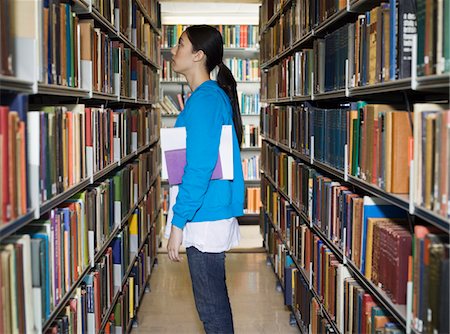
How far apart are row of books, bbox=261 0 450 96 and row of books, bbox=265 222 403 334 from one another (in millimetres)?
781

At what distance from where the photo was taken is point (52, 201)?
185 centimetres

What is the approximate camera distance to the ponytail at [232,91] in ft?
8.68

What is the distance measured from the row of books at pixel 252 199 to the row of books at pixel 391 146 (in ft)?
12.9

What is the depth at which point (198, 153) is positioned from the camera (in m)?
2.34

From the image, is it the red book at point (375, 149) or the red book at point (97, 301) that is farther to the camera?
the red book at point (97, 301)

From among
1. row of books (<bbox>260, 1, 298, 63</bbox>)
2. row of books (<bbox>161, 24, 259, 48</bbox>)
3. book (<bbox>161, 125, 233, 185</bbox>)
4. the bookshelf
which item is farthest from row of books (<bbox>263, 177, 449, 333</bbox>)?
row of books (<bbox>161, 24, 259, 48</bbox>)

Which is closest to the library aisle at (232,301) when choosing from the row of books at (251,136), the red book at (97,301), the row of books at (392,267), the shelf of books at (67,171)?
the shelf of books at (67,171)

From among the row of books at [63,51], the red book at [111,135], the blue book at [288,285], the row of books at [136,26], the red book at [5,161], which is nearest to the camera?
the red book at [5,161]

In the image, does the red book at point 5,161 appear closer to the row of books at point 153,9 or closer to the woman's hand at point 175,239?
the woman's hand at point 175,239

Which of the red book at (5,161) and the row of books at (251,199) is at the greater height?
the red book at (5,161)

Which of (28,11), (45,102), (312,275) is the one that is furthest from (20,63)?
(312,275)

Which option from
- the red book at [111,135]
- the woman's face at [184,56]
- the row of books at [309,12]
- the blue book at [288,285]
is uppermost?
the row of books at [309,12]

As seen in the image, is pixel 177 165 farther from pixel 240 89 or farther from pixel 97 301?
pixel 240 89

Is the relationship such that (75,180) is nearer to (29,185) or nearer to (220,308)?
(29,185)
